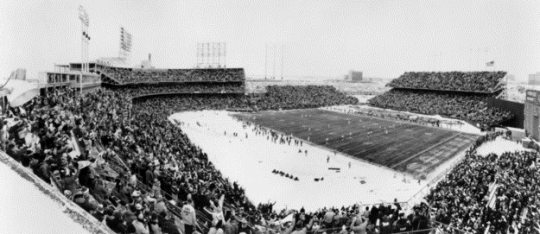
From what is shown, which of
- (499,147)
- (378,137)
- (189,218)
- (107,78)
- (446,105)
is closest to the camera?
(189,218)

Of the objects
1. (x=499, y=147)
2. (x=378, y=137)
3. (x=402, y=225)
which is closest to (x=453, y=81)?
(x=378, y=137)

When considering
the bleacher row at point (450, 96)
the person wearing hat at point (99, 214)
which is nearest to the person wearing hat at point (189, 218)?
the person wearing hat at point (99, 214)

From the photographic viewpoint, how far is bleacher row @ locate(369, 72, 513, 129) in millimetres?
59119

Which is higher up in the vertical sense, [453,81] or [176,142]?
[453,81]

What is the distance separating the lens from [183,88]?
76.0 m

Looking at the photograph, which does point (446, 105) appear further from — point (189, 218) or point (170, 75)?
point (189, 218)

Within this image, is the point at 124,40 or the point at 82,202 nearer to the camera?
the point at 82,202

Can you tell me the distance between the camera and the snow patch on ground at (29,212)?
19.8 ft

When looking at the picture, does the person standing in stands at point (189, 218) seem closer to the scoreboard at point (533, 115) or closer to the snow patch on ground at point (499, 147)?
the snow patch on ground at point (499, 147)

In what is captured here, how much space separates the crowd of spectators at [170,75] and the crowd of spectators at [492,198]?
52.0m

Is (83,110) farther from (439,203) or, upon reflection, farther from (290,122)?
(290,122)

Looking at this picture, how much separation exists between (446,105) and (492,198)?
54401 millimetres

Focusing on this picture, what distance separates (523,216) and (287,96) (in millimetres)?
72125

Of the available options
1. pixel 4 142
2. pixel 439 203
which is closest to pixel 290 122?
pixel 439 203
